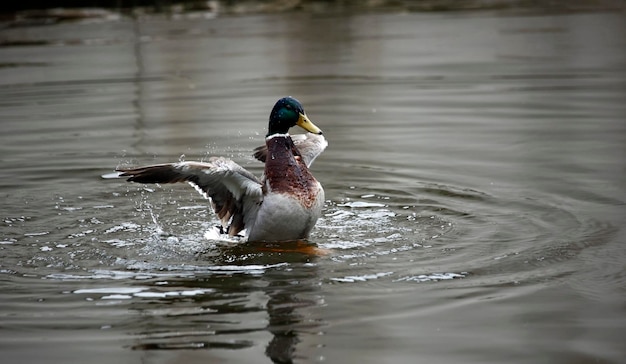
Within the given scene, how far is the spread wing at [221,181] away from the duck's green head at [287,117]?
37cm

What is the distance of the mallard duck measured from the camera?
6711 millimetres

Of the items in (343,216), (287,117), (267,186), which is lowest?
(343,216)

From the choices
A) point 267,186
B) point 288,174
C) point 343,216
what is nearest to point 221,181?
point 267,186

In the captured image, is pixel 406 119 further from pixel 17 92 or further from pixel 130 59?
pixel 130 59

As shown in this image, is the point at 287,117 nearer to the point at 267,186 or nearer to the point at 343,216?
the point at 267,186

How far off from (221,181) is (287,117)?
0.60m

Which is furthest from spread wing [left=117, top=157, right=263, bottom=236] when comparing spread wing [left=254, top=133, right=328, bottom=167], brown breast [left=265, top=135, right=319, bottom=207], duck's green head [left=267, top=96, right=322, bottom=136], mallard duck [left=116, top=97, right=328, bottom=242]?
spread wing [left=254, top=133, right=328, bottom=167]

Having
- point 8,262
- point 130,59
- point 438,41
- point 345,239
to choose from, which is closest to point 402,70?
point 438,41

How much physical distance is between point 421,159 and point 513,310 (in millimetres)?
4277

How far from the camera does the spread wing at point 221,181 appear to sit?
6734 mm

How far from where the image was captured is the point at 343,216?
7.64 metres

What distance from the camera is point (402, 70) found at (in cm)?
1548

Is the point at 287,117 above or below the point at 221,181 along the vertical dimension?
above

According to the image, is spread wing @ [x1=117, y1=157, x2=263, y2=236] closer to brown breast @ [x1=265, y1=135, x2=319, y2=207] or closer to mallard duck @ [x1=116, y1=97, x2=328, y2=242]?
mallard duck @ [x1=116, y1=97, x2=328, y2=242]
